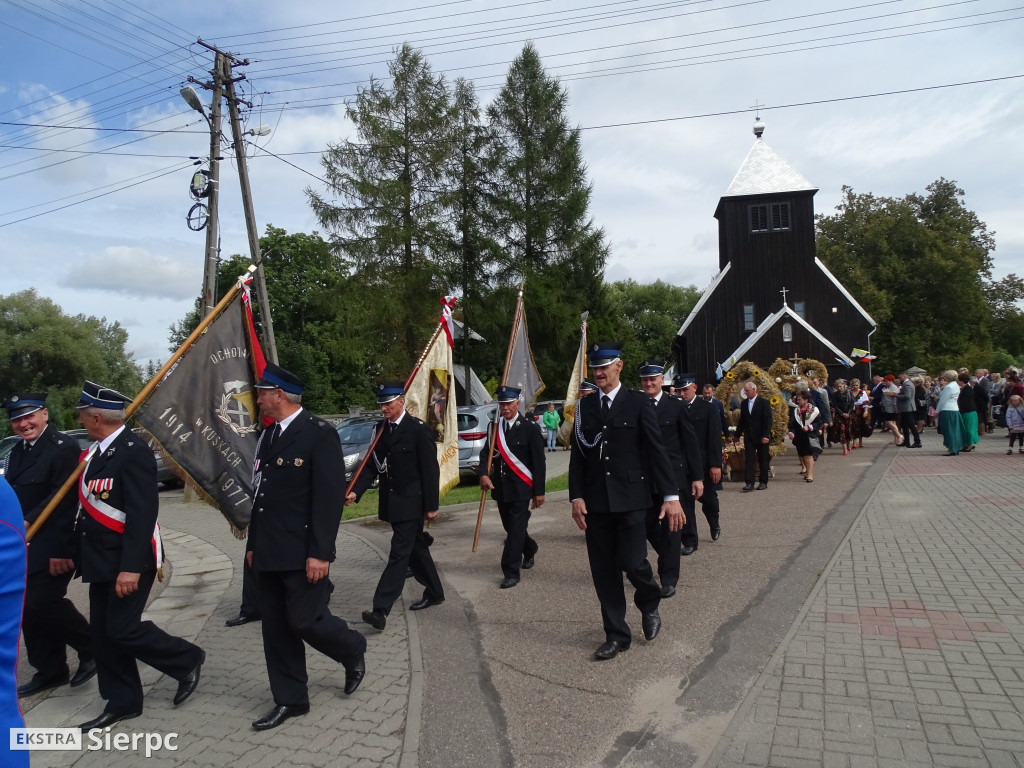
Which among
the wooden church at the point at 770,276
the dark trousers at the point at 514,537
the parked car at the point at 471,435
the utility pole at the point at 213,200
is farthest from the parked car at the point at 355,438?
the wooden church at the point at 770,276

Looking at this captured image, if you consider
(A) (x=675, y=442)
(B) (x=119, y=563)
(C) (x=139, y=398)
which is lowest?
(B) (x=119, y=563)

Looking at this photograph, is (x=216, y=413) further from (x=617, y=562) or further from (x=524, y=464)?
(x=617, y=562)

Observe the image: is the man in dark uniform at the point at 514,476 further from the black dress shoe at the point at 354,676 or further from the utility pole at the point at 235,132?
the utility pole at the point at 235,132

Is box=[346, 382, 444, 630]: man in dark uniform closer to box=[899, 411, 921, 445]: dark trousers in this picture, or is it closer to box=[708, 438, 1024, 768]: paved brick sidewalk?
box=[708, 438, 1024, 768]: paved brick sidewalk

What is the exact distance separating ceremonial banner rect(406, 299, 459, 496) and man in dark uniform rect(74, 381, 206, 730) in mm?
3857

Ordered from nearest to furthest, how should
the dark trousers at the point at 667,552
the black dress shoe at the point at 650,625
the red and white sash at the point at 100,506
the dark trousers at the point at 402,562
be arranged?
the red and white sash at the point at 100,506 → the black dress shoe at the point at 650,625 → the dark trousers at the point at 402,562 → the dark trousers at the point at 667,552

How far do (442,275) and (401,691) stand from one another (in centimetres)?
2601

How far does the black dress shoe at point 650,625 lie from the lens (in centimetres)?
550

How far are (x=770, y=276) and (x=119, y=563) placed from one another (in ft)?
145

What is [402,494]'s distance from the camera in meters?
6.35


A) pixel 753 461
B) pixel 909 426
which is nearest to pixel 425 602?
pixel 753 461

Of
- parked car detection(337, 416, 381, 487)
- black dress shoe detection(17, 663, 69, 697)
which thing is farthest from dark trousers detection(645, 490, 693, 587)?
parked car detection(337, 416, 381, 487)

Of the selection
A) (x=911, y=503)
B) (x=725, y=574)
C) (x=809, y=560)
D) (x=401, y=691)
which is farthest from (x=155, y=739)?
(x=911, y=503)

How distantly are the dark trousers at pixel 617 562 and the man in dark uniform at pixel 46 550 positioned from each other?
3.46 metres
